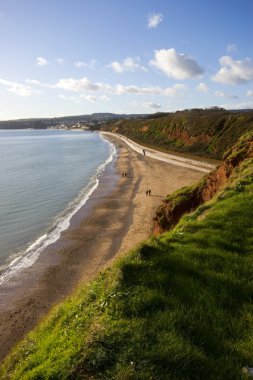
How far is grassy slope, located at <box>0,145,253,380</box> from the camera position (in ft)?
18.6

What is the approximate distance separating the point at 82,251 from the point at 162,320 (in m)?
17.6

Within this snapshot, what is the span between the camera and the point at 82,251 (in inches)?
938

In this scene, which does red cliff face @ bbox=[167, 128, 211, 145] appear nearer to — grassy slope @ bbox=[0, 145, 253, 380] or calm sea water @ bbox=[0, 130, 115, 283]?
calm sea water @ bbox=[0, 130, 115, 283]

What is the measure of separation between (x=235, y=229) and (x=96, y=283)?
4.46 m

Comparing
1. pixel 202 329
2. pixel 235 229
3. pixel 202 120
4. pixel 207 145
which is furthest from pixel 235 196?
pixel 202 120

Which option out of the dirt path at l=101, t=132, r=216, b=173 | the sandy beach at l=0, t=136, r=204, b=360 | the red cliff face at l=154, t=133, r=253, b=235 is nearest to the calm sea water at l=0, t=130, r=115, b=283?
the sandy beach at l=0, t=136, r=204, b=360

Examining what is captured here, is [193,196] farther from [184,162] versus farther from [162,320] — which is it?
[184,162]

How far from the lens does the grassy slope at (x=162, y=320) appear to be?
5679 millimetres

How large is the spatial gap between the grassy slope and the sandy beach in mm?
7235

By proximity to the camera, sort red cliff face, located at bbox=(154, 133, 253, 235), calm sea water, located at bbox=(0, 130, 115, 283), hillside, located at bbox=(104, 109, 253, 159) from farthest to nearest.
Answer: hillside, located at bbox=(104, 109, 253, 159), calm sea water, located at bbox=(0, 130, 115, 283), red cliff face, located at bbox=(154, 133, 253, 235)

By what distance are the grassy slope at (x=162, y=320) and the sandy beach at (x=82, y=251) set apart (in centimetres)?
723

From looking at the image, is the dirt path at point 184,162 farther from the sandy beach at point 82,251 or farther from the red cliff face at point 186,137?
the sandy beach at point 82,251

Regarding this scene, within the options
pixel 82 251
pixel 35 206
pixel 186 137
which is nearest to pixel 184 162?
pixel 186 137

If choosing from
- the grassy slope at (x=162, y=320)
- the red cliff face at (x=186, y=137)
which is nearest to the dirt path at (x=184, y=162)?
the red cliff face at (x=186, y=137)
